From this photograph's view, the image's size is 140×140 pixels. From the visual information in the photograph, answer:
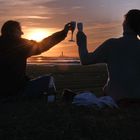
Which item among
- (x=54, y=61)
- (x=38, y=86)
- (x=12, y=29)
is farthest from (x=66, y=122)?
(x=54, y=61)

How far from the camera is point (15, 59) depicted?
32.4ft

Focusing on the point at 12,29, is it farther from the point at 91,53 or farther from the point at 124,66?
the point at 124,66

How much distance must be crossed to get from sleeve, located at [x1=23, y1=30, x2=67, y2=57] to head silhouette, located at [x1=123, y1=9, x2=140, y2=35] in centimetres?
188

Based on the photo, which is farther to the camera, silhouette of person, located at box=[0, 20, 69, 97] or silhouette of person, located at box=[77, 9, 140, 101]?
silhouette of person, located at box=[0, 20, 69, 97]

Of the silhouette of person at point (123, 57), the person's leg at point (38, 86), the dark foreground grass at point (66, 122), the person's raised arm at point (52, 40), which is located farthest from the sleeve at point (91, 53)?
the person's leg at point (38, 86)

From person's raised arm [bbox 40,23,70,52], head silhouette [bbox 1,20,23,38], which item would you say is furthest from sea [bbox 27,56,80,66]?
head silhouette [bbox 1,20,23,38]

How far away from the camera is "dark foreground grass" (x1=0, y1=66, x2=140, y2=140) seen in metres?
6.74

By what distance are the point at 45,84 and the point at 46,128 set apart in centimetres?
308

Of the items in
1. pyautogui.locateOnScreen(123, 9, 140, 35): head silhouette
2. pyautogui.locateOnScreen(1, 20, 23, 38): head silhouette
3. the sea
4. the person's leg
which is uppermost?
pyautogui.locateOnScreen(123, 9, 140, 35): head silhouette

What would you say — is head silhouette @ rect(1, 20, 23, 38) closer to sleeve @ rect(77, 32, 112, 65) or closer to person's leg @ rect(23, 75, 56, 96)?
person's leg @ rect(23, 75, 56, 96)

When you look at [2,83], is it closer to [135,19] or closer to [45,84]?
[45,84]

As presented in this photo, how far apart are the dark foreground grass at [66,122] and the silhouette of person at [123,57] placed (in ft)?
1.00

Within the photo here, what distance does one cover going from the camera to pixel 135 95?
Result: 8.33 m

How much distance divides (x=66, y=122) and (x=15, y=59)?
9.47ft
